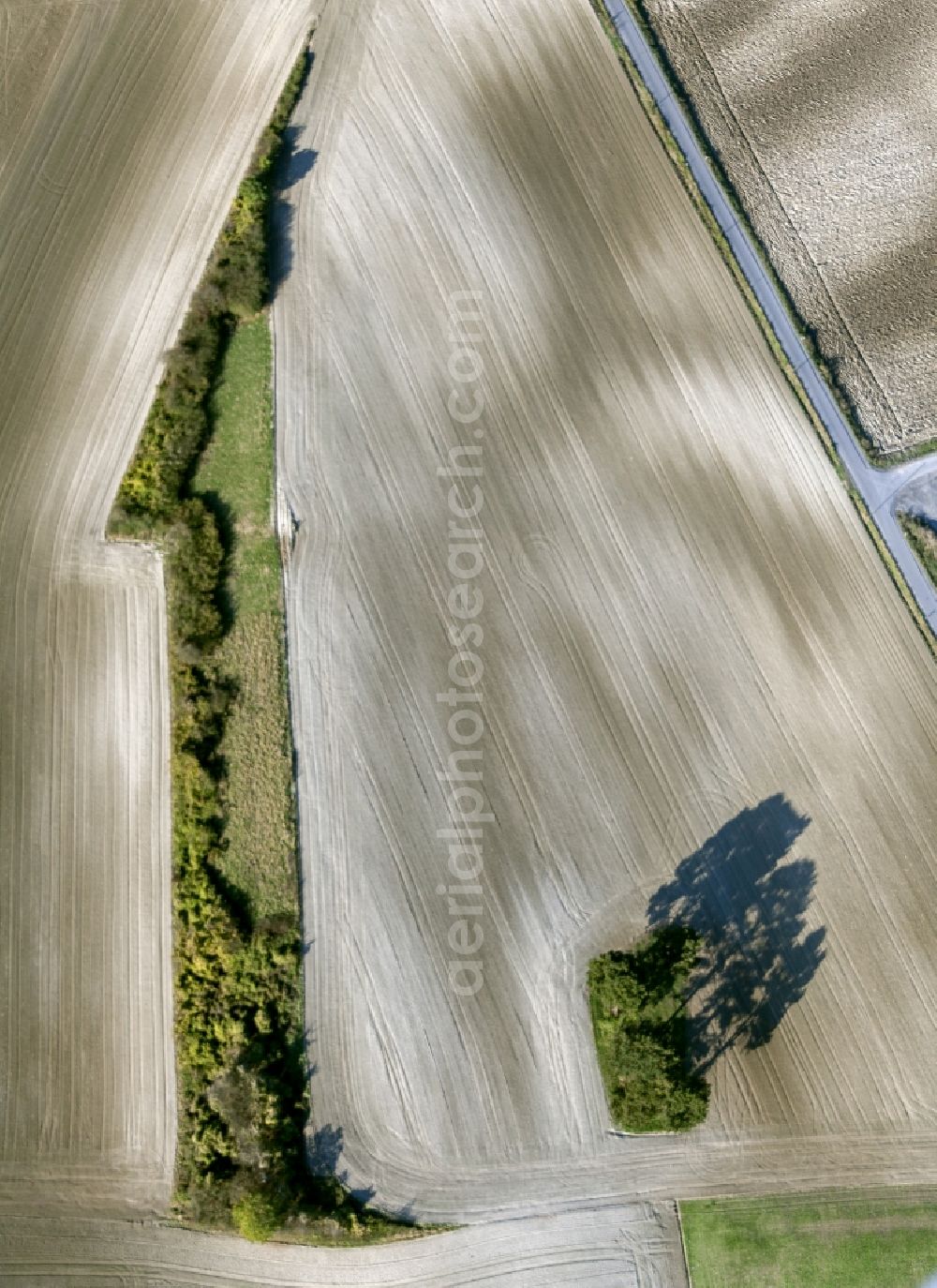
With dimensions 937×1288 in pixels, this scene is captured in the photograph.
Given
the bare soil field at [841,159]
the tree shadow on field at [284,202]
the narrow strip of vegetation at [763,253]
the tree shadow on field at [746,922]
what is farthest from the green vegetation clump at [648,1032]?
the tree shadow on field at [284,202]

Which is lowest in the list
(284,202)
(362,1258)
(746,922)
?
(362,1258)

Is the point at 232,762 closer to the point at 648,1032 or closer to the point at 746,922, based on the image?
the point at 648,1032

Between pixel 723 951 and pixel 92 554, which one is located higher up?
pixel 92 554

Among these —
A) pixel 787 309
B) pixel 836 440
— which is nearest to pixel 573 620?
pixel 836 440

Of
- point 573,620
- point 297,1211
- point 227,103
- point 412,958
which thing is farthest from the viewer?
point 227,103

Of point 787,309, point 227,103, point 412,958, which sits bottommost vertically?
point 412,958

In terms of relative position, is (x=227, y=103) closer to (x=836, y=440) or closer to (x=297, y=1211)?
(x=836, y=440)

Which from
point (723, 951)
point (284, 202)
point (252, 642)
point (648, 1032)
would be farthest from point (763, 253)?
point (648, 1032)
